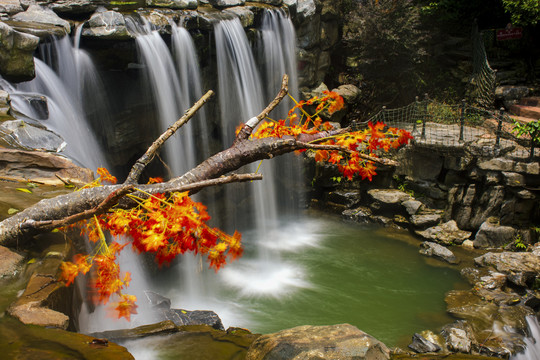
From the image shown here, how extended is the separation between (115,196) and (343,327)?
2233 mm

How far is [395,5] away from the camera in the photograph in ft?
41.5

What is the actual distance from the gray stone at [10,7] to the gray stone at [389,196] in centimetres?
944

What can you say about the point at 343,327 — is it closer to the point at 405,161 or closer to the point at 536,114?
the point at 405,161

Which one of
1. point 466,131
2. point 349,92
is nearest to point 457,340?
point 466,131

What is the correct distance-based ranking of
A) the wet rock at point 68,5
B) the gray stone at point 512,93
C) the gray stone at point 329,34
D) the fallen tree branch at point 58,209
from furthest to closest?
the gray stone at point 329,34 → the gray stone at point 512,93 → the wet rock at point 68,5 → the fallen tree branch at point 58,209

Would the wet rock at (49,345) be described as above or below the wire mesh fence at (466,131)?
below

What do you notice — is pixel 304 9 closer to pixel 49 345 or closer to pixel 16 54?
pixel 16 54

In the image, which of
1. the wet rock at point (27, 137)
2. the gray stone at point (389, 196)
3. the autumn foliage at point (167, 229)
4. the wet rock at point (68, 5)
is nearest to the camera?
the autumn foliage at point (167, 229)

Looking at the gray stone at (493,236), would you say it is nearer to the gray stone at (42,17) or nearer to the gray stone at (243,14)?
the gray stone at (243,14)

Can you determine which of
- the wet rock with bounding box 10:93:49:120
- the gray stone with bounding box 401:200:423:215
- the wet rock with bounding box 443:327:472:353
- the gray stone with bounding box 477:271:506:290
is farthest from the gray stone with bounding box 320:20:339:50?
the wet rock with bounding box 443:327:472:353

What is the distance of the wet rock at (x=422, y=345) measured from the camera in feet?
19.3

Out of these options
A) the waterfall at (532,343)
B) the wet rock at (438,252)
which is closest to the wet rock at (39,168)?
the waterfall at (532,343)

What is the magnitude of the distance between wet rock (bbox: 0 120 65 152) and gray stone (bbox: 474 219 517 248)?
30.1 feet

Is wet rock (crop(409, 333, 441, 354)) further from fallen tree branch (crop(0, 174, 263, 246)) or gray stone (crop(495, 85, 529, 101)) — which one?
gray stone (crop(495, 85, 529, 101))
